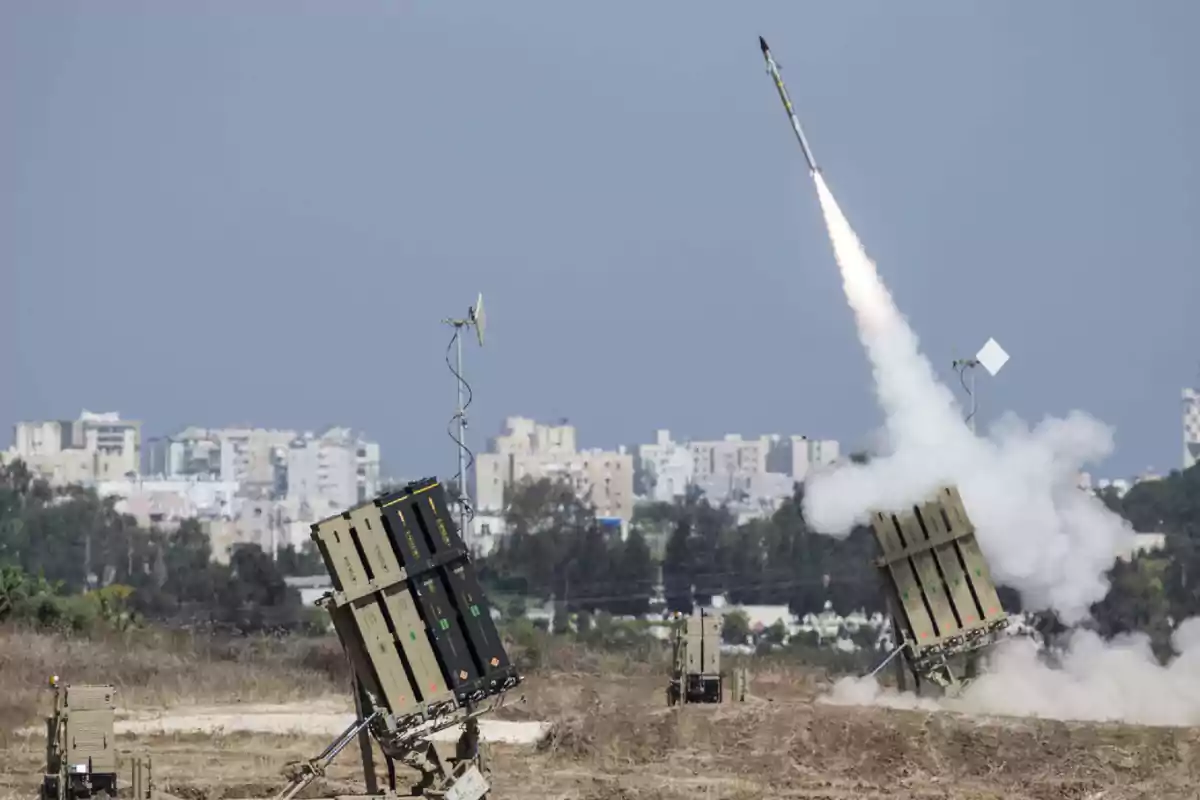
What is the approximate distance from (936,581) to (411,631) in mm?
12008

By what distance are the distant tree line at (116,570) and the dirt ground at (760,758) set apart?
1851 cm

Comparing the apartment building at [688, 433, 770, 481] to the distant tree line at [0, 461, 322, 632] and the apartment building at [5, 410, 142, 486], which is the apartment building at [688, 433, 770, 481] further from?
the distant tree line at [0, 461, 322, 632]

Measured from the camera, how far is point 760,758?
1163 inches

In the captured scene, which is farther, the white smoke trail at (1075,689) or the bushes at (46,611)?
the bushes at (46,611)

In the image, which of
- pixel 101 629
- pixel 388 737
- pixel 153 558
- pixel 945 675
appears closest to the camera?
pixel 388 737

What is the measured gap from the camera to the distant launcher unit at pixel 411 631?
75.2 feet

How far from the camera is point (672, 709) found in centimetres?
3167

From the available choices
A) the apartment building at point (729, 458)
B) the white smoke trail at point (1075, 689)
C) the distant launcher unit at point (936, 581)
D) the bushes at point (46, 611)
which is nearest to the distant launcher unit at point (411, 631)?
the white smoke trail at point (1075, 689)

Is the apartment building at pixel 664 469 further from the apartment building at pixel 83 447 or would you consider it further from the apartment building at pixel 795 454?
the apartment building at pixel 83 447

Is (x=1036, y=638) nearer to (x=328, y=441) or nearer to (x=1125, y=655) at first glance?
(x=1125, y=655)

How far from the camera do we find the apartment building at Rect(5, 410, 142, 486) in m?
136

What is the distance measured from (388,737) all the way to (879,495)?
12.3 metres

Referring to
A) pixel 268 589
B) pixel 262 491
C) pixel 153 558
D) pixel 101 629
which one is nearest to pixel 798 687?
pixel 101 629

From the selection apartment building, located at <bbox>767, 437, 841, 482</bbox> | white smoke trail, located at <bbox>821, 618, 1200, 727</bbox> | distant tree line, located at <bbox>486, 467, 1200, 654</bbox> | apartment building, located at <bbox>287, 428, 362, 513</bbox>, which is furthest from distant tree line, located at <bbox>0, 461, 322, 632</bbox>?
apartment building, located at <bbox>767, 437, 841, 482</bbox>
